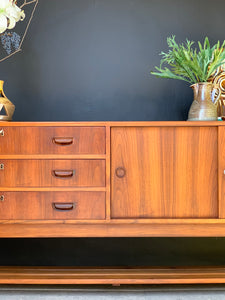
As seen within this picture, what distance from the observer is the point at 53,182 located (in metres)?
1.29

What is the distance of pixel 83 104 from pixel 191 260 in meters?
1.00

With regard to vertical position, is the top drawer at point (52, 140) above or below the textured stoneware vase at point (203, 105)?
below

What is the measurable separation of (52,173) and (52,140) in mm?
135

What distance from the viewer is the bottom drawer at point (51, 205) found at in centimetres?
129

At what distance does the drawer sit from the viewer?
50.7 inches

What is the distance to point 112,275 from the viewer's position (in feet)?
4.63

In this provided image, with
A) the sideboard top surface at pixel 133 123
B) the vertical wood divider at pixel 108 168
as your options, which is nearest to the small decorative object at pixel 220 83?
the sideboard top surface at pixel 133 123

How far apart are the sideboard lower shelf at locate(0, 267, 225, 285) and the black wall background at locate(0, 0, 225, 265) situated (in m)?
0.17

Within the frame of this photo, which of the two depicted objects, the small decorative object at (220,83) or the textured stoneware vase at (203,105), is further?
the small decorative object at (220,83)

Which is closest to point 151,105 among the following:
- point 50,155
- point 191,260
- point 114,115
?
point 114,115

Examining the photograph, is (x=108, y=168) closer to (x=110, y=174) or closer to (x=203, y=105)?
(x=110, y=174)

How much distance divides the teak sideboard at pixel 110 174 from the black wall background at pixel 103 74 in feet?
1.24

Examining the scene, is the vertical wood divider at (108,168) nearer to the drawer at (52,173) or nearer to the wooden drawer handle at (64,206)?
the drawer at (52,173)

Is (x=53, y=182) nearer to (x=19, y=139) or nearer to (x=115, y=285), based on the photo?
(x=19, y=139)
